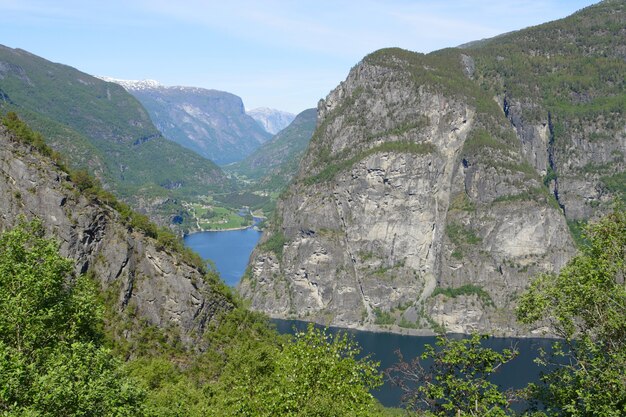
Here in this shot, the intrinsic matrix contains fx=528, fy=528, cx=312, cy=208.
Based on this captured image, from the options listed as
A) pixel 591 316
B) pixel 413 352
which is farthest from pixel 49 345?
pixel 413 352

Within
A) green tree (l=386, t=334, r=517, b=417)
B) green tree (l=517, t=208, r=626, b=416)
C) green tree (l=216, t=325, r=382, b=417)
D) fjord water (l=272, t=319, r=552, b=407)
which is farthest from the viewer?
fjord water (l=272, t=319, r=552, b=407)

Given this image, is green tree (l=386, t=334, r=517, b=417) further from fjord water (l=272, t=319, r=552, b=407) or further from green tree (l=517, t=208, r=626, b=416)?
fjord water (l=272, t=319, r=552, b=407)

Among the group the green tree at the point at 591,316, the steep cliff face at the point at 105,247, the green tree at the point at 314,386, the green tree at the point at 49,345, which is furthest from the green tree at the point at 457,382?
the steep cliff face at the point at 105,247

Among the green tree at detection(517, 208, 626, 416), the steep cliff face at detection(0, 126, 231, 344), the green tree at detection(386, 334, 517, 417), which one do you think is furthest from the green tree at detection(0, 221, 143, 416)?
the steep cliff face at detection(0, 126, 231, 344)

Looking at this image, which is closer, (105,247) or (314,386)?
(314,386)

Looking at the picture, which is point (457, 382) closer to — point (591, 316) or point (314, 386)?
point (314, 386)

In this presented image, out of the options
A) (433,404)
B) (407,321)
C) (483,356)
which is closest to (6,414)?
(433,404)

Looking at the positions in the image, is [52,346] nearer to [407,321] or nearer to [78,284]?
[78,284]

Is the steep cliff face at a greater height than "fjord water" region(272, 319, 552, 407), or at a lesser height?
greater
